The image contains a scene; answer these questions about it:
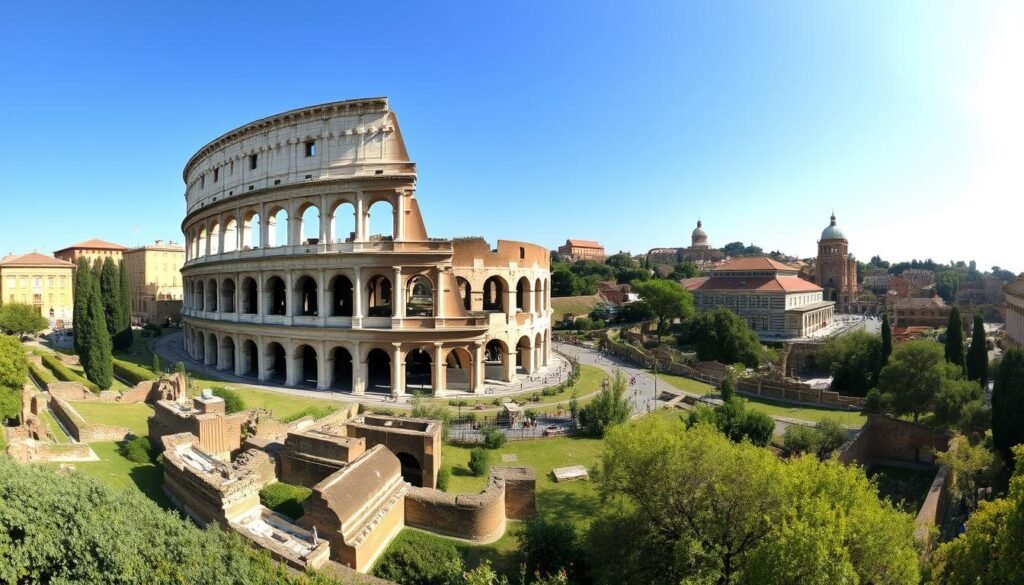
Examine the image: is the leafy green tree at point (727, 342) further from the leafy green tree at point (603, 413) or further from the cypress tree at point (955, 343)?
the leafy green tree at point (603, 413)

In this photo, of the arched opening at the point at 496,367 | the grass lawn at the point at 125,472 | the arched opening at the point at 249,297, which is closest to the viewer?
the grass lawn at the point at 125,472

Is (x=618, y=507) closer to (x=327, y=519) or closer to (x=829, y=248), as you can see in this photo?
(x=327, y=519)

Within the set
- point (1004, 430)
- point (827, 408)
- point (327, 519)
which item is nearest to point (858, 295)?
point (827, 408)

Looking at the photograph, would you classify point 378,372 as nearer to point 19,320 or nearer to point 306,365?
point 306,365

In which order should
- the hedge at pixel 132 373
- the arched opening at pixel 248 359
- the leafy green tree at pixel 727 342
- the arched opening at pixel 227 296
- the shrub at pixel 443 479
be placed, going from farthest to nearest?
the leafy green tree at pixel 727 342 < the arched opening at pixel 227 296 < the arched opening at pixel 248 359 < the hedge at pixel 132 373 < the shrub at pixel 443 479

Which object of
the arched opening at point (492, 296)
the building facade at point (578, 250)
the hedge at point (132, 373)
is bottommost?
the hedge at point (132, 373)

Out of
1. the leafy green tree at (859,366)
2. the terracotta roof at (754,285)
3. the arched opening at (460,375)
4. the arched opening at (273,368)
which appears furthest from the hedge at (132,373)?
the terracotta roof at (754,285)

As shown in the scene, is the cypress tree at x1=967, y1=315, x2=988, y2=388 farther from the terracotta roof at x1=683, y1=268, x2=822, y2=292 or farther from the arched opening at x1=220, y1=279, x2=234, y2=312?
the arched opening at x1=220, y1=279, x2=234, y2=312

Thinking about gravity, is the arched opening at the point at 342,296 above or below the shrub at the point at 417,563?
above
